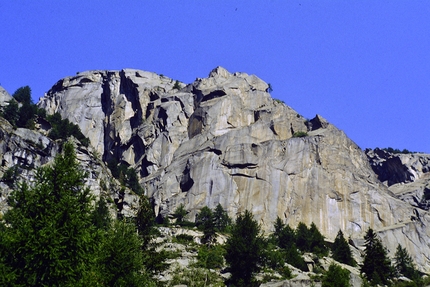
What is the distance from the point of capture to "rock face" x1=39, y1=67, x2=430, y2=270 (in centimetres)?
12538

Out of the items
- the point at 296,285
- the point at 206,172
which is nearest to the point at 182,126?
the point at 206,172

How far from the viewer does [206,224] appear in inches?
3898

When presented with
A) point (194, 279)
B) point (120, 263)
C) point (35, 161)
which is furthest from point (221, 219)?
point (120, 263)

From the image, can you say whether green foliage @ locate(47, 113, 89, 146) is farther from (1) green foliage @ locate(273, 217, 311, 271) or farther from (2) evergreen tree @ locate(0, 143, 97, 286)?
(2) evergreen tree @ locate(0, 143, 97, 286)

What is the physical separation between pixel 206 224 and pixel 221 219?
1632cm

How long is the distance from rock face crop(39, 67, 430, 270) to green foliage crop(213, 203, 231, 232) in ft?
20.5

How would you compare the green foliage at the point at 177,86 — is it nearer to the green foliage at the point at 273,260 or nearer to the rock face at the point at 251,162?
the rock face at the point at 251,162

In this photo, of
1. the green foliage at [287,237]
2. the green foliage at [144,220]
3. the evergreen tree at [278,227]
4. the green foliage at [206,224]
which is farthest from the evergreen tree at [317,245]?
the green foliage at [144,220]

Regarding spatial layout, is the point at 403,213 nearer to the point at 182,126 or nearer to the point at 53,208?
the point at 182,126

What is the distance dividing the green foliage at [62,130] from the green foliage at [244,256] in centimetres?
6844

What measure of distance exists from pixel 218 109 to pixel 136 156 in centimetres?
2468

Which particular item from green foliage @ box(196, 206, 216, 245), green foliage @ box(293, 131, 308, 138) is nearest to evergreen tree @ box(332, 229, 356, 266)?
green foliage @ box(196, 206, 216, 245)

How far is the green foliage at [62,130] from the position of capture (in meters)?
132

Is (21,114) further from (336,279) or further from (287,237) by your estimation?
(336,279)
